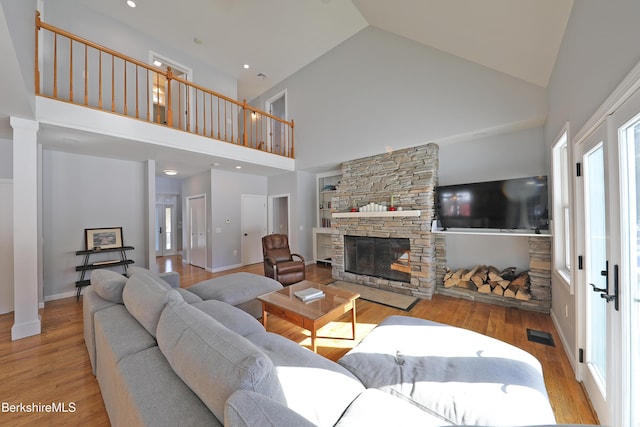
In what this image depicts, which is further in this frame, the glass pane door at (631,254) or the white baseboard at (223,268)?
the white baseboard at (223,268)

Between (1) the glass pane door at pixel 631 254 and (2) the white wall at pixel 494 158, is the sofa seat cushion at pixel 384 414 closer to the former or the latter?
(1) the glass pane door at pixel 631 254

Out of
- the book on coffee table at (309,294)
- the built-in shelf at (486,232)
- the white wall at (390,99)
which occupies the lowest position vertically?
the book on coffee table at (309,294)

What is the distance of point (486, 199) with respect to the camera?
330 centimetres

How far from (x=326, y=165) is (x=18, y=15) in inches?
173

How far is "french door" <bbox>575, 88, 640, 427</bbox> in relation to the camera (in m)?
1.21

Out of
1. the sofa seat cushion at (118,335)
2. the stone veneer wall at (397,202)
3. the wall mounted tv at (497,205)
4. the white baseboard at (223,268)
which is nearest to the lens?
the sofa seat cushion at (118,335)

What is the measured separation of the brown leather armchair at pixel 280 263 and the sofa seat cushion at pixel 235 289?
97 cm

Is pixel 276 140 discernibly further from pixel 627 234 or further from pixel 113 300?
pixel 627 234

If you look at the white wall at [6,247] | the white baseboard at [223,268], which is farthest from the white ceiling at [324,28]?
the white baseboard at [223,268]

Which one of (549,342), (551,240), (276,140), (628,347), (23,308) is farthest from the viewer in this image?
(276,140)

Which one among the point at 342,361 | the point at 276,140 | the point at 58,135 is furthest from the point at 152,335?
the point at 276,140

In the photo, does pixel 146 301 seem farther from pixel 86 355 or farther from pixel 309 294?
pixel 86 355

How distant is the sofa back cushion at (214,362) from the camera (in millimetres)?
788

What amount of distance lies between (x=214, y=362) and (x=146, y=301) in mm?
957
